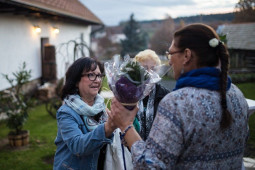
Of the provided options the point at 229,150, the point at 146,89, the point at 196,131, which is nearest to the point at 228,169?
the point at 229,150

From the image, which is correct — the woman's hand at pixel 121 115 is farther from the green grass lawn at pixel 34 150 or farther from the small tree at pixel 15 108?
the small tree at pixel 15 108

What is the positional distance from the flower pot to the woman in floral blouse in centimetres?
527

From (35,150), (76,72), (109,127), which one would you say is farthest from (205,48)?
(35,150)

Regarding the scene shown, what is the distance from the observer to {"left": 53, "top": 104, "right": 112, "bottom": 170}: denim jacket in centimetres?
179

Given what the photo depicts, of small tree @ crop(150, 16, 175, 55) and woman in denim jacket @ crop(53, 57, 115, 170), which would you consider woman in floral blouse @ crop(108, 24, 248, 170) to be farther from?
small tree @ crop(150, 16, 175, 55)

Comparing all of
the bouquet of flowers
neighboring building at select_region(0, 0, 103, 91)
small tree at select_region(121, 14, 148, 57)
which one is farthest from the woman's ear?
small tree at select_region(121, 14, 148, 57)

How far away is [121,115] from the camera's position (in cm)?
163

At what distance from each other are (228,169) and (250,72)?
14375 mm

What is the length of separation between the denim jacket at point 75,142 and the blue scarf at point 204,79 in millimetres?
705

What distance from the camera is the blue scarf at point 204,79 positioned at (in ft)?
4.56

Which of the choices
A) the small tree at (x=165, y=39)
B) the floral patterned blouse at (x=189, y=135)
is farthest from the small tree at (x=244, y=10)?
the floral patterned blouse at (x=189, y=135)

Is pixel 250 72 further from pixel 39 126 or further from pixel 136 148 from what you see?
pixel 136 148

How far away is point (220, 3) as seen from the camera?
12.7 ft

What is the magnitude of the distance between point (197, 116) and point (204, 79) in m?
0.20
